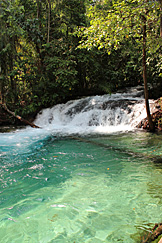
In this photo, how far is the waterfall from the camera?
8742mm

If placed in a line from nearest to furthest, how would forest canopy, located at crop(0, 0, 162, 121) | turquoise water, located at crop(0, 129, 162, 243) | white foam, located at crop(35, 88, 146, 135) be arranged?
1. turquoise water, located at crop(0, 129, 162, 243)
2. white foam, located at crop(35, 88, 146, 135)
3. forest canopy, located at crop(0, 0, 162, 121)

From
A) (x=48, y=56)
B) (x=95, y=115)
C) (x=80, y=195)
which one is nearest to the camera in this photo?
(x=80, y=195)

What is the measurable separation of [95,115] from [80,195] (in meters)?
7.13

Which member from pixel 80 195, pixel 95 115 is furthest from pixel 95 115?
pixel 80 195

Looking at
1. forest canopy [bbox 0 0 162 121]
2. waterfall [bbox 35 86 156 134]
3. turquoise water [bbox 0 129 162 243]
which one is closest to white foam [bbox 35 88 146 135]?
waterfall [bbox 35 86 156 134]

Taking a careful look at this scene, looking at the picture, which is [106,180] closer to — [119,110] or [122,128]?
[122,128]

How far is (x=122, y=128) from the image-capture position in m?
8.49

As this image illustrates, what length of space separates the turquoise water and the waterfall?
3.39m

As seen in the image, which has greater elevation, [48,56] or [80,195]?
[48,56]

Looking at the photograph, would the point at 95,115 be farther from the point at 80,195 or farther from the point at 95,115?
the point at 80,195

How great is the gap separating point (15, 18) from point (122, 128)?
8980mm

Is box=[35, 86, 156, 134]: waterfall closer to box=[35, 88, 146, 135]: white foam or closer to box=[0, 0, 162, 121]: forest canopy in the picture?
box=[35, 88, 146, 135]: white foam

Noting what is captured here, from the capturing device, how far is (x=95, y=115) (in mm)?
9906

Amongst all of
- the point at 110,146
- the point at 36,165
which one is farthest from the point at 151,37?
the point at 36,165
